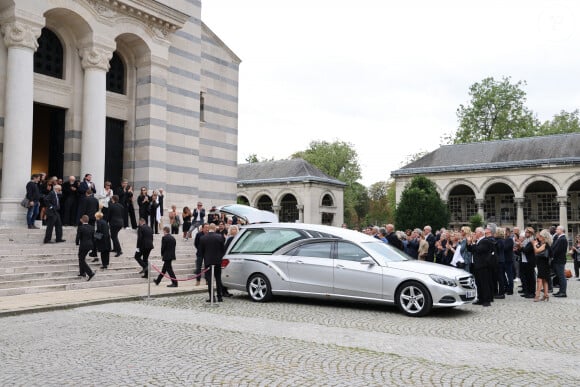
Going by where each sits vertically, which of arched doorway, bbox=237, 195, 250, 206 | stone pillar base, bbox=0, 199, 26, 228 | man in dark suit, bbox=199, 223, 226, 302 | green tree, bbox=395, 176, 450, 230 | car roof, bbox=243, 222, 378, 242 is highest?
arched doorway, bbox=237, 195, 250, 206

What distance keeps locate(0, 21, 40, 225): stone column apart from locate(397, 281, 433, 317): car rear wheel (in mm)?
12944

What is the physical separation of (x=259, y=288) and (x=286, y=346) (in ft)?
16.4

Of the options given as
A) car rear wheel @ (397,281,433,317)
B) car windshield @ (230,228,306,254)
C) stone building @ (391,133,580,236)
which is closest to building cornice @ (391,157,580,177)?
stone building @ (391,133,580,236)

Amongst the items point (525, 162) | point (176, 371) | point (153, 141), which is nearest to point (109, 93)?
point (153, 141)

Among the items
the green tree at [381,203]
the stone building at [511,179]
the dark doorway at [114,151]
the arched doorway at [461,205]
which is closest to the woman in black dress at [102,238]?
the dark doorway at [114,151]

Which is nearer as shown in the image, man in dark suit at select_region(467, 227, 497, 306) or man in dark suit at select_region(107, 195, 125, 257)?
man in dark suit at select_region(467, 227, 497, 306)

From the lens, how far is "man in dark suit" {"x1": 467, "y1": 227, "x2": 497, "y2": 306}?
1241 cm

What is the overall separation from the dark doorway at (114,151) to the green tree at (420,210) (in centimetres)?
2899

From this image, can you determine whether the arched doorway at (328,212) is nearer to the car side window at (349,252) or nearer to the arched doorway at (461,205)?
the arched doorway at (461,205)

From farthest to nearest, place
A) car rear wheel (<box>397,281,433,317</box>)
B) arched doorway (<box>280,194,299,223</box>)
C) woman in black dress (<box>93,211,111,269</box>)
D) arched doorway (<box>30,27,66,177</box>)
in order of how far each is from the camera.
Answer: arched doorway (<box>280,194,299,223</box>), arched doorway (<box>30,27,66,177</box>), woman in black dress (<box>93,211,111,269</box>), car rear wheel (<box>397,281,433,317</box>)

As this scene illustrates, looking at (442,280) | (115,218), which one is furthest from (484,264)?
(115,218)

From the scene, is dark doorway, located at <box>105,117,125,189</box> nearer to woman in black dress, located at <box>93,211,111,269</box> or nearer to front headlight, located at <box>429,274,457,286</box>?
woman in black dress, located at <box>93,211,111,269</box>

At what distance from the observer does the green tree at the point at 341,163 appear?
80.9 metres

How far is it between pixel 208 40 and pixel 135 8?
20.1 feet
